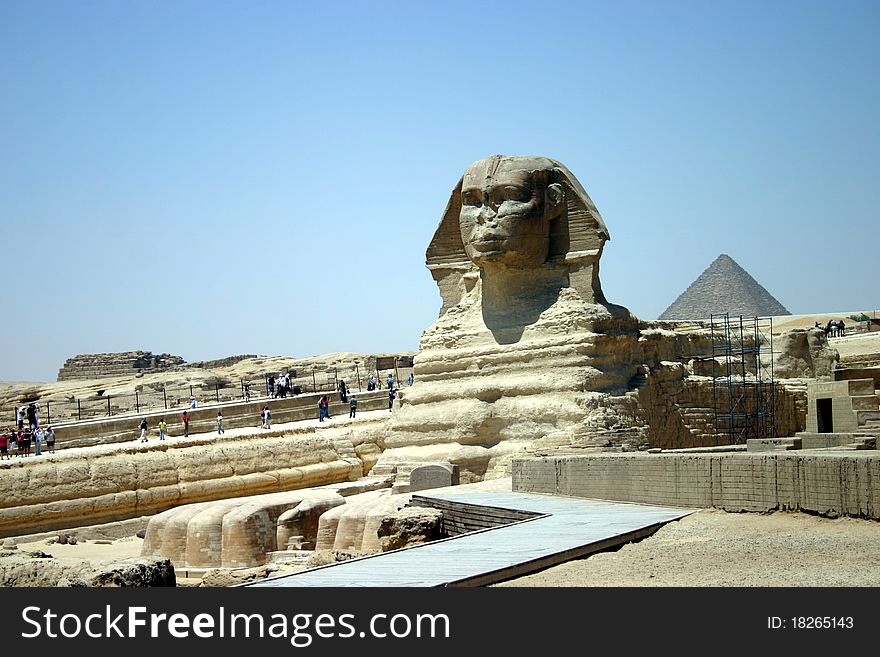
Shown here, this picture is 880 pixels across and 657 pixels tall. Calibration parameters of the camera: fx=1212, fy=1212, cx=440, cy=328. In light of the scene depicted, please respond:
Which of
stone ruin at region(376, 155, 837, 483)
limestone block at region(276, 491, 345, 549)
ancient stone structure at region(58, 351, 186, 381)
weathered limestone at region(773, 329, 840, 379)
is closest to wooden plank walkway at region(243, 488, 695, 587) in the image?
limestone block at region(276, 491, 345, 549)

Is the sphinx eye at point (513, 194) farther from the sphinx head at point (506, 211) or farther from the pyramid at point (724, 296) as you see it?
the pyramid at point (724, 296)

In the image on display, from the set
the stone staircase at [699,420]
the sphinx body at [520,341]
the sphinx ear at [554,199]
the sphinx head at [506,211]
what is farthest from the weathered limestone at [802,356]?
the sphinx head at [506,211]

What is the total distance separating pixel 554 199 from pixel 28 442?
1188cm

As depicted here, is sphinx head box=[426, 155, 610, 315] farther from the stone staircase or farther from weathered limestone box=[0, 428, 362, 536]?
weathered limestone box=[0, 428, 362, 536]

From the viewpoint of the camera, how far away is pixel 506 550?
968cm

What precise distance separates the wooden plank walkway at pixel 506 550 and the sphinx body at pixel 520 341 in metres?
5.39

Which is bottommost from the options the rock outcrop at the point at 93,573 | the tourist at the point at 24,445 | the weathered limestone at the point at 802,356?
the rock outcrop at the point at 93,573

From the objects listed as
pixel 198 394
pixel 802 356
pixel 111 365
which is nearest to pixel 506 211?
pixel 802 356

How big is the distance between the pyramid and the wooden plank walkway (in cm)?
5285

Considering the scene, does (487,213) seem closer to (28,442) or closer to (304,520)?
(304,520)

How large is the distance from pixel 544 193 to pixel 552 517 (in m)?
8.67

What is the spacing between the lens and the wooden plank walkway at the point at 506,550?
859 cm
